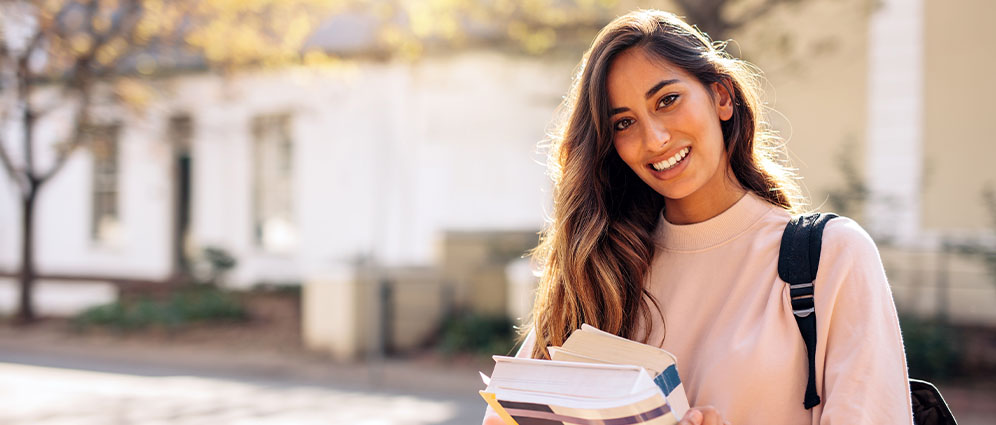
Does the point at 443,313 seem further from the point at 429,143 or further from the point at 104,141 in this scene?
the point at 104,141

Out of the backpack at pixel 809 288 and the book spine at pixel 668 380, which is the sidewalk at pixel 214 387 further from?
the book spine at pixel 668 380

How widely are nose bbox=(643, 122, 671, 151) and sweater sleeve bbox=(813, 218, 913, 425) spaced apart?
40cm

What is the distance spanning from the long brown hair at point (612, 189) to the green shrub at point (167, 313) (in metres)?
10.8

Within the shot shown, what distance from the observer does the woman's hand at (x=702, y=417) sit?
162 centimetres

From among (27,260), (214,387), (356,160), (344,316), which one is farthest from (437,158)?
(27,260)

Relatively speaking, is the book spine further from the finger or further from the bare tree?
the bare tree

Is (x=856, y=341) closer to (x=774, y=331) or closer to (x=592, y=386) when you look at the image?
(x=774, y=331)

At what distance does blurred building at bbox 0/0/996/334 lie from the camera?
32.9ft

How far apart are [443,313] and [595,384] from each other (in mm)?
9499

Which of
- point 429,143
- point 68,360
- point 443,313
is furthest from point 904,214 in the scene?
point 68,360

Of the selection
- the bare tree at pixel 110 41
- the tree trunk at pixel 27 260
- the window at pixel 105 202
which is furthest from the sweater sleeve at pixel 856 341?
the window at pixel 105 202

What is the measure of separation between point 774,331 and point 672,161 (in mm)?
444

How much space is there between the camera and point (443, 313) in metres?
11.0

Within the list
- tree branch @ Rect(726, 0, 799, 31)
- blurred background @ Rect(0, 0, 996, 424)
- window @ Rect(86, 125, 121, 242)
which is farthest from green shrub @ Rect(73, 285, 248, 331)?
tree branch @ Rect(726, 0, 799, 31)
